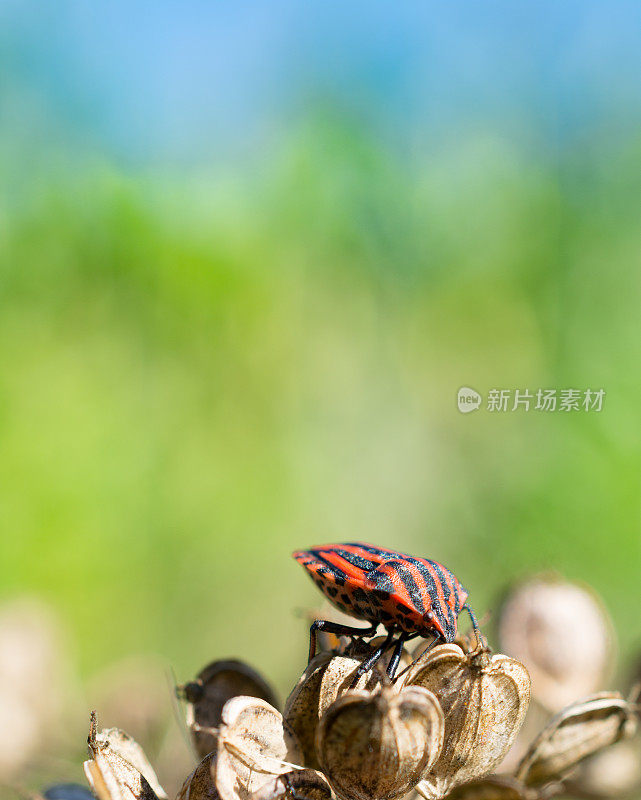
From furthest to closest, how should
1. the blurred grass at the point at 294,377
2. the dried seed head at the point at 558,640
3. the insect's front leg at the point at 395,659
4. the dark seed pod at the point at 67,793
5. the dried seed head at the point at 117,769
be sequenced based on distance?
the blurred grass at the point at 294,377 → the dried seed head at the point at 558,640 → the dark seed pod at the point at 67,793 → the insect's front leg at the point at 395,659 → the dried seed head at the point at 117,769

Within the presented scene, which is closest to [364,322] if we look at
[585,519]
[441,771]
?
[585,519]

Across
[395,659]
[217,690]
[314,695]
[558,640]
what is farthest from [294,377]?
[314,695]

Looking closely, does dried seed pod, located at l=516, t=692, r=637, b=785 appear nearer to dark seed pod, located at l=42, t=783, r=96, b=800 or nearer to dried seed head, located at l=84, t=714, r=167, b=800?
dried seed head, located at l=84, t=714, r=167, b=800

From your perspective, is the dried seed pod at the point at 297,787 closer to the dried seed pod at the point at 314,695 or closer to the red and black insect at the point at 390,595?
the dried seed pod at the point at 314,695

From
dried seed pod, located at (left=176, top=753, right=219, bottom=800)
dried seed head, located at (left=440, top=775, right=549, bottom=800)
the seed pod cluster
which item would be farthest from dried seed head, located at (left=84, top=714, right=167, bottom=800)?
dried seed head, located at (left=440, top=775, right=549, bottom=800)

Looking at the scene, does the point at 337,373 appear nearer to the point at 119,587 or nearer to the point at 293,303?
the point at 293,303

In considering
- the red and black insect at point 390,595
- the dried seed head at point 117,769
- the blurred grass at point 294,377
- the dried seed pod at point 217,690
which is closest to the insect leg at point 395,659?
the red and black insect at point 390,595
